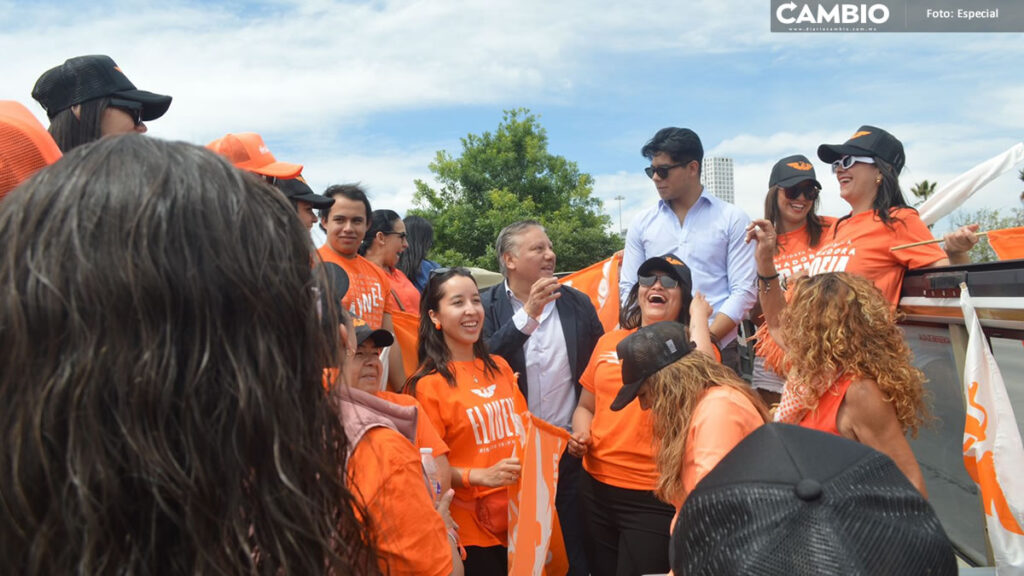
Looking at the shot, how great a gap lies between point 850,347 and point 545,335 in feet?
5.57

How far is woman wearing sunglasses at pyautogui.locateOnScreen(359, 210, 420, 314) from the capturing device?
Result: 202 inches

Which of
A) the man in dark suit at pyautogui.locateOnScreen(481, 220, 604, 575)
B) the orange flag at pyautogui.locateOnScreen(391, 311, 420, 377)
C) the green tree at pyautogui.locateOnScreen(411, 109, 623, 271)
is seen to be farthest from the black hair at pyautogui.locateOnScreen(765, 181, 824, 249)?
the green tree at pyautogui.locateOnScreen(411, 109, 623, 271)

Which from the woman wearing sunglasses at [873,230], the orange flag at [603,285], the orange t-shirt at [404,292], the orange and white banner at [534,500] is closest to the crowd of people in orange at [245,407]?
the orange and white banner at [534,500]

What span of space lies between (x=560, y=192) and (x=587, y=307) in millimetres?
30137

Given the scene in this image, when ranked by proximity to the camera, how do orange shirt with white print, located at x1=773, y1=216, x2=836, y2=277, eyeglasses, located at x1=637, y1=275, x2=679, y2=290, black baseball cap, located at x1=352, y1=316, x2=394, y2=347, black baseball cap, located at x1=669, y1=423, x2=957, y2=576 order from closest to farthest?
black baseball cap, located at x1=669, y1=423, x2=957, y2=576, black baseball cap, located at x1=352, y1=316, x2=394, y2=347, eyeglasses, located at x1=637, y1=275, x2=679, y2=290, orange shirt with white print, located at x1=773, y1=216, x2=836, y2=277

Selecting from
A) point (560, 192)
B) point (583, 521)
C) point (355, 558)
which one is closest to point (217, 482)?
point (355, 558)

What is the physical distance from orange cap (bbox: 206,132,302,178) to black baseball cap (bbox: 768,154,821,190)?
8.72 feet

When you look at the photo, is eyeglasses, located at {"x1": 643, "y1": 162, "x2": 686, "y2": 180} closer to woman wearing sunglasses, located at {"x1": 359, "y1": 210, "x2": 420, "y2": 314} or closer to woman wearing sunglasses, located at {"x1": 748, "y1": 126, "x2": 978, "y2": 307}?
woman wearing sunglasses, located at {"x1": 748, "y1": 126, "x2": 978, "y2": 307}

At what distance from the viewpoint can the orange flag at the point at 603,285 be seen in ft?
15.4

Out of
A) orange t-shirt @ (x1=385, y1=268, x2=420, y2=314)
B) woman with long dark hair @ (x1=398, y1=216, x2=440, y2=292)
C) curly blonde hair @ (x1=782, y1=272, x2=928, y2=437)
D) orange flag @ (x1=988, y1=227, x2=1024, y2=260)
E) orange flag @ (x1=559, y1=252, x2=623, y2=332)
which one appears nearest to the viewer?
curly blonde hair @ (x1=782, y1=272, x2=928, y2=437)

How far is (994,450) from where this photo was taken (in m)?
2.75

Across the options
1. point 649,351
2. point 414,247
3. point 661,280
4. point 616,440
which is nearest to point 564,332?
point 661,280

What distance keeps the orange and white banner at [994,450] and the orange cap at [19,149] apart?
3095mm

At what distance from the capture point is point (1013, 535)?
267cm
